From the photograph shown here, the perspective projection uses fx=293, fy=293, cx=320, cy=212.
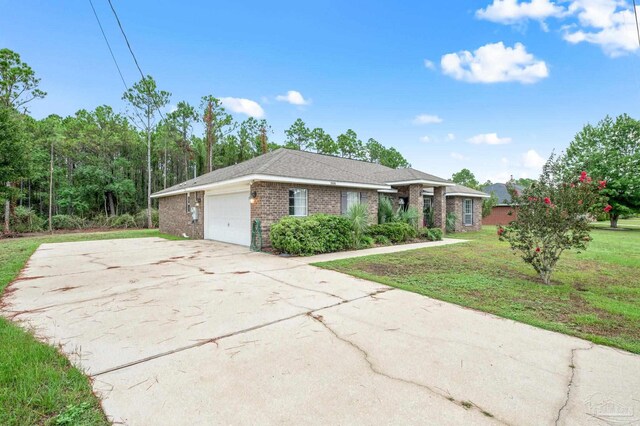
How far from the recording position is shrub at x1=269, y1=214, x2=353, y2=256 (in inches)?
355

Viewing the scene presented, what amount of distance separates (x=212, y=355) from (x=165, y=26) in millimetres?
10051

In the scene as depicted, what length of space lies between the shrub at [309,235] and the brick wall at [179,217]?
6.69 meters

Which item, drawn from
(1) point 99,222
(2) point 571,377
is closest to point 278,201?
(2) point 571,377

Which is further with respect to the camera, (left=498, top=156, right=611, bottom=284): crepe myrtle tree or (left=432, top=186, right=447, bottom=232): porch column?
(left=432, top=186, right=447, bottom=232): porch column

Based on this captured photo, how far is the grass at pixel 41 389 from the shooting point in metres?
1.96

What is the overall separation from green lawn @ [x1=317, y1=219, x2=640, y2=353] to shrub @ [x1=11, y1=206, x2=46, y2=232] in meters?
23.4

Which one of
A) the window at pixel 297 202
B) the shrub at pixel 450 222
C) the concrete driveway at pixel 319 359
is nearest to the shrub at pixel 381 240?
the window at pixel 297 202

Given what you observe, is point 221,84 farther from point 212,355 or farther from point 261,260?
point 212,355

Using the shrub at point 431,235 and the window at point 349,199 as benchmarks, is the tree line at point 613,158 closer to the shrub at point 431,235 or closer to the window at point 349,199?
the shrub at point 431,235

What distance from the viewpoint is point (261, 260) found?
827 cm

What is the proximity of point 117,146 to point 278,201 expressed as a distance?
25.2 meters

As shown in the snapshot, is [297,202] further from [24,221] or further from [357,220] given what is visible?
[24,221]

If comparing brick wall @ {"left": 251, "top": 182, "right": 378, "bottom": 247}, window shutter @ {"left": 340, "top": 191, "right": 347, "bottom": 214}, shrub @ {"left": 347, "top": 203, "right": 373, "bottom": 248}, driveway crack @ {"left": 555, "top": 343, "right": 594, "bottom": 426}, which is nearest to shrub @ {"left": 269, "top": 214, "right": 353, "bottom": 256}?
shrub @ {"left": 347, "top": 203, "right": 373, "bottom": 248}

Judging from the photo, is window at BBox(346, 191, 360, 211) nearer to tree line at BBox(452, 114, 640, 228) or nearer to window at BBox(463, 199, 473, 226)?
window at BBox(463, 199, 473, 226)
